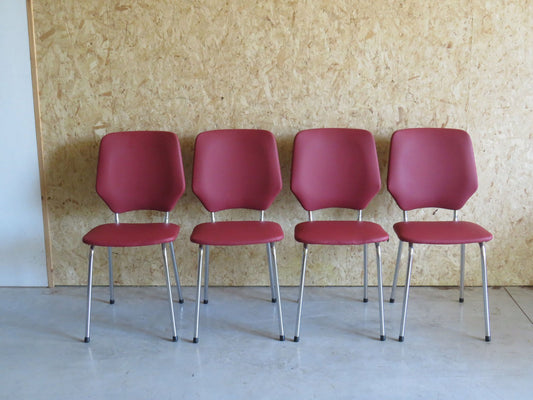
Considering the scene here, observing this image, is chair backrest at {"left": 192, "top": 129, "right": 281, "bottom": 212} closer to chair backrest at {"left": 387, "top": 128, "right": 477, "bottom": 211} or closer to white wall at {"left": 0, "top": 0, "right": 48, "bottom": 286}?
chair backrest at {"left": 387, "top": 128, "right": 477, "bottom": 211}

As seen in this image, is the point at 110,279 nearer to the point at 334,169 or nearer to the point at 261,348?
the point at 261,348

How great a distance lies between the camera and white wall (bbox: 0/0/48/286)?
3.16 meters

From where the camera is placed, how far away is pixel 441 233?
272 cm

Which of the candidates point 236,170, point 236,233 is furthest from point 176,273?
point 236,170

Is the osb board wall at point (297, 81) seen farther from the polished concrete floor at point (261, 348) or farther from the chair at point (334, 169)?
the polished concrete floor at point (261, 348)

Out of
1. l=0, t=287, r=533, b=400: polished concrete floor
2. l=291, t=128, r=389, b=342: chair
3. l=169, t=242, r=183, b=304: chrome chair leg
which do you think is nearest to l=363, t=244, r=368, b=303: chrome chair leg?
l=0, t=287, r=533, b=400: polished concrete floor

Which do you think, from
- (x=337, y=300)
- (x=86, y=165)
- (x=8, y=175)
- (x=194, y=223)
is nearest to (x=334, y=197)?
(x=337, y=300)

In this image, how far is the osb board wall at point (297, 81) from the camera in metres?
3.08

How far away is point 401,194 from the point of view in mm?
3033

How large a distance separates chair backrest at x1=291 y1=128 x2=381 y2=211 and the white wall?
1609 millimetres

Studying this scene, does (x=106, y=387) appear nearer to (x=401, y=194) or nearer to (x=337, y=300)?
(x=337, y=300)

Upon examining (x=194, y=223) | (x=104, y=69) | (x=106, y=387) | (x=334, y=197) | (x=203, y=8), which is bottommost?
(x=106, y=387)

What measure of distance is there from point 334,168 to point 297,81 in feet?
1.83

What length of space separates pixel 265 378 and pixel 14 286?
1924 mm
